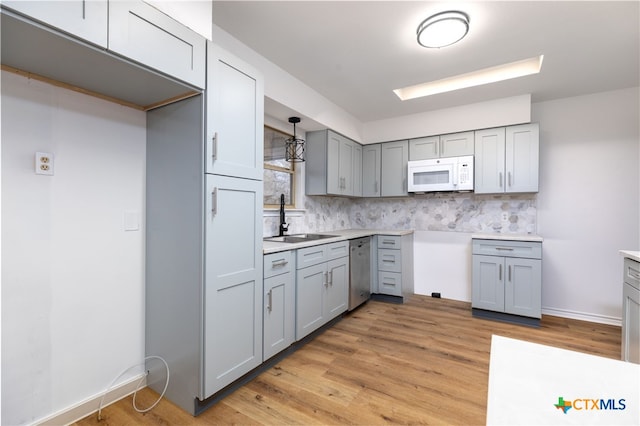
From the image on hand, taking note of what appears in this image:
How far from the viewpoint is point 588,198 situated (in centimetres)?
324

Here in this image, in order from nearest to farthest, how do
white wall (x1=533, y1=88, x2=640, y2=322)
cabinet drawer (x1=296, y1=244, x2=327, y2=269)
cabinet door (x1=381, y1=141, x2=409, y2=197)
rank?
cabinet drawer (x1=296, y1=244, x2=327, y2=269), white wall (x1=533, y1=88, x2=640, y2=322), cabinet door (x1=381, y1=141, x2=409, y2=197)

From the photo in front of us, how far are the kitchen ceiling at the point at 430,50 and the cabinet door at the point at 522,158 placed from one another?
1.39 feet

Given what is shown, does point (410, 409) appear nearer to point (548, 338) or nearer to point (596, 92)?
point (548, 338)

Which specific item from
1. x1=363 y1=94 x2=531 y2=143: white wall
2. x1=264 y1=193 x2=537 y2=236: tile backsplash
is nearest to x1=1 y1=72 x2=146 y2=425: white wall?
x1=264 y1=193 x2=537 y2=236: tile backsplash

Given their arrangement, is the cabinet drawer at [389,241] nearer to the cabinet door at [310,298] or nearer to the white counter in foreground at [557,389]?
the cabinet door at [310,298]

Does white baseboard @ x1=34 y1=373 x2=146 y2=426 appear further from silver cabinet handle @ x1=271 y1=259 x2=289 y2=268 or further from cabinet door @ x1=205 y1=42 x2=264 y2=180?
cabinet door @ x1=205 y1=42 x2=264 y2=180

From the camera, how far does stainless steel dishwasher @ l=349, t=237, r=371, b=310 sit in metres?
3.29

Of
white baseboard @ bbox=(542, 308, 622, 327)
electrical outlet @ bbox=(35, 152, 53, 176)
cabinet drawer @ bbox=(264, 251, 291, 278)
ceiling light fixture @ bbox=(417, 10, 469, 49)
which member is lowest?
white baseboard @ bbox=(542, 308, 622, 327)

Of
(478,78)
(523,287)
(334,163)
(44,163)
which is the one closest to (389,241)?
(334,163)

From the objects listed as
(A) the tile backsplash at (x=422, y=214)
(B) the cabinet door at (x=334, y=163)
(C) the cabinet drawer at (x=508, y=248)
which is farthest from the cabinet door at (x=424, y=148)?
(C) the cabinet drawer at (x=508, y=248)

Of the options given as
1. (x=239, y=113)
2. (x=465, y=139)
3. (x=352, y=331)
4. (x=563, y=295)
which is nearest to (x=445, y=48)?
(x=465, y=139)

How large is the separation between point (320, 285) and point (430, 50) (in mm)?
2227

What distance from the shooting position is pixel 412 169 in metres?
3.77

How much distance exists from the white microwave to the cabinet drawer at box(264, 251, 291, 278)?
2174 millimetres
